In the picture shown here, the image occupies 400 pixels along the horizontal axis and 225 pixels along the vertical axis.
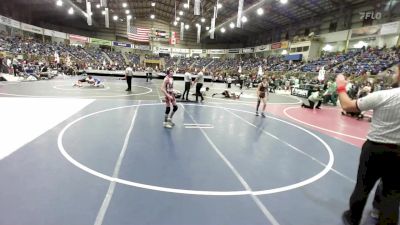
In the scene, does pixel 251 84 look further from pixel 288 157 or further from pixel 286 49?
pixel 288 157

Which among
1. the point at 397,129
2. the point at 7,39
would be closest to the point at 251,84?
the point at 397,129

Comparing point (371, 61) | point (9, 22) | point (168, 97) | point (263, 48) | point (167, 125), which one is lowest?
point (167, 125)

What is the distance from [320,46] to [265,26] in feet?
43.7

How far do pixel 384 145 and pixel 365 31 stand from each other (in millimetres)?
31953

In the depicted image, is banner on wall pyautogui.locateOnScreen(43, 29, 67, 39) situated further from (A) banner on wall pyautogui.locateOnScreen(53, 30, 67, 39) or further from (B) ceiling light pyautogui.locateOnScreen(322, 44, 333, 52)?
(B) ceiling light pyautogui.locateOnScreen(322, 44, 333, 52)

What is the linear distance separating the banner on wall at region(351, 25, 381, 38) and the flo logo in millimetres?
1211

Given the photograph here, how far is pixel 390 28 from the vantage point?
24.7m

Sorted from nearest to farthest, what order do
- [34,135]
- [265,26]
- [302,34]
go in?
[34,135]
[302,34]
[265,26]

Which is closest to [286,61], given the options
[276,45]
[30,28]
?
[276,45]

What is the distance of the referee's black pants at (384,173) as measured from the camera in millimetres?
2598

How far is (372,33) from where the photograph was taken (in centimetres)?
2712

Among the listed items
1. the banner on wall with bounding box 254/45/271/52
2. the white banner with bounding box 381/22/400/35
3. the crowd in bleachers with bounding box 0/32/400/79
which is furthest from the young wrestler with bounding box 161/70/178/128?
the banner on wall with bounding box 254/45/271/52

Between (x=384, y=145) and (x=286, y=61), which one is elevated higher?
(x=286, y=61)

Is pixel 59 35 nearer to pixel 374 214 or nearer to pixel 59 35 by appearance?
pixel 59 35
